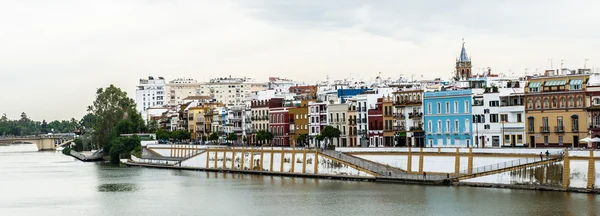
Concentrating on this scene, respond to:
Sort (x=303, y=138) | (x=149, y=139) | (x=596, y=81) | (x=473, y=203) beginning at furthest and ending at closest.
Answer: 1. (x=149, y=139)
2. (x=303, y=138)
3. (x=596, y=81)
4. (x=473, y=203)

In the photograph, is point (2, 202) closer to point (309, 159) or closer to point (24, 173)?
point (309, 159)

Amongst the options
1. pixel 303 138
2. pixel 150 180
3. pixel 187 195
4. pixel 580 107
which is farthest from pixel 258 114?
pixel 580 107

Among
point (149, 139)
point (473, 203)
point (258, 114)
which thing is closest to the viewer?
point (473, 203)

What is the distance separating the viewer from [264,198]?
54.9 metres

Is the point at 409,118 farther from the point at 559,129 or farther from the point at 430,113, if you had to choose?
the point at 559,129

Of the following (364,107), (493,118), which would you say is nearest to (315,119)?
(364,107)

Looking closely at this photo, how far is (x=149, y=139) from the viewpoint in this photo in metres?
110

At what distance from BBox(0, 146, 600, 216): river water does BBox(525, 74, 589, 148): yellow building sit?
725 cm

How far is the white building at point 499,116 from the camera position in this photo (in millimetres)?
60469

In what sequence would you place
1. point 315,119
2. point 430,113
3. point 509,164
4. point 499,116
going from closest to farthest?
1. point 509,164
2. point 499,116
3. point 430,113
4. point 315,119

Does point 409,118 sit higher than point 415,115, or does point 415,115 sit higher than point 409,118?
point 415,115

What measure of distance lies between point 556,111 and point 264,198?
17499 millimetres

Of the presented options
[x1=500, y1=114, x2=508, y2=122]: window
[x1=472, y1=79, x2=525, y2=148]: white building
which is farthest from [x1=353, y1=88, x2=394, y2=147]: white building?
[x1=500, y1=114, x2=508, y2=122]: window

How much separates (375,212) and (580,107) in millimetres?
16409
